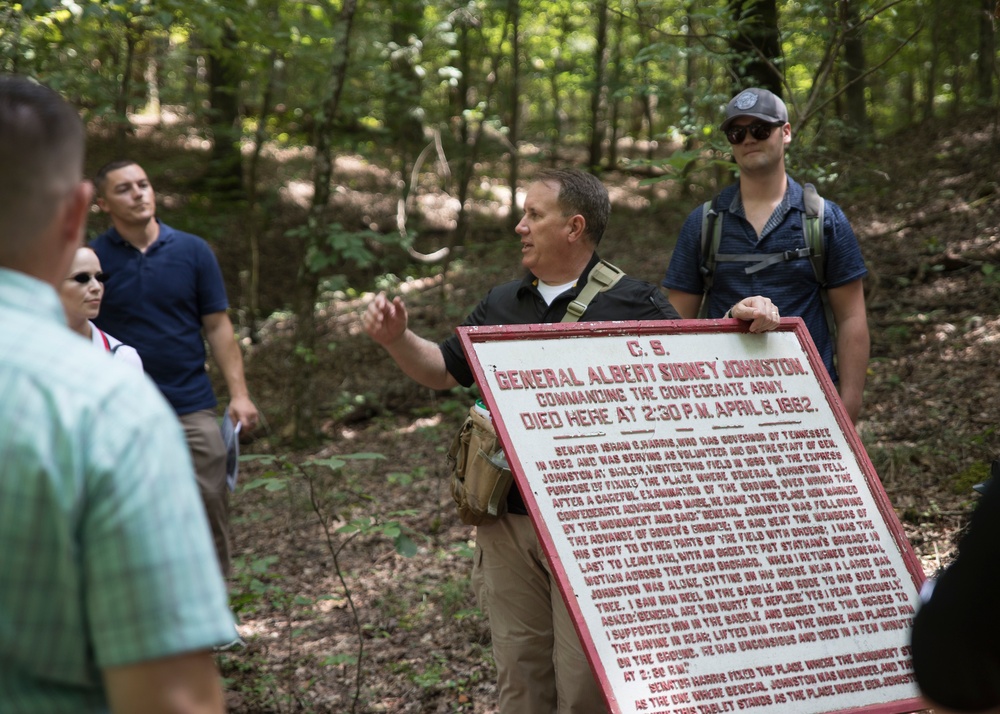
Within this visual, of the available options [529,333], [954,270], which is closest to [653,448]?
[529,333]

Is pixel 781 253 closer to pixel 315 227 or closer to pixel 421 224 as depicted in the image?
pixel 315 227

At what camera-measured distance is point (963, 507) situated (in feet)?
17.9

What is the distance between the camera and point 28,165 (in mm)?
1375

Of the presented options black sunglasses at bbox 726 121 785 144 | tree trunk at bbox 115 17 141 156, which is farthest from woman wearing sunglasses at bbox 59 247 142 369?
tree trunk at bbox 115 17 141 156

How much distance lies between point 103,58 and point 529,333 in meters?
11.3

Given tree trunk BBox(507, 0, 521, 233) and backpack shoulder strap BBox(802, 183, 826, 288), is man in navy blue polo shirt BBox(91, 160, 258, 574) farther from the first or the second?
tree trunk BBox(507, 0, 521, 233)

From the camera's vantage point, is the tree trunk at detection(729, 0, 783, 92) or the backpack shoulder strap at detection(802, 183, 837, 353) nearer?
the backpack shoulder strap at detection(802, 183, 837, 353)

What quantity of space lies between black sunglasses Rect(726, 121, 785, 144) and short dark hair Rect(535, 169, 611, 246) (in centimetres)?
71

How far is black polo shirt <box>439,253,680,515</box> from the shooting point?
11.7 ft

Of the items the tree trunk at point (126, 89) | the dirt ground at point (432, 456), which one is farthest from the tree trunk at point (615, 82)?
the tree trunk at point (126, 89)

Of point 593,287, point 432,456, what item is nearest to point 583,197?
point 593,287

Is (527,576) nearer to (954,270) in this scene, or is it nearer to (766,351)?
(766,351)

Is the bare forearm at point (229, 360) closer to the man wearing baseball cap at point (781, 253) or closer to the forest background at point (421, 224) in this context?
the forest background at point (421, 224)

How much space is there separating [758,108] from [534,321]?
143 centimetres
